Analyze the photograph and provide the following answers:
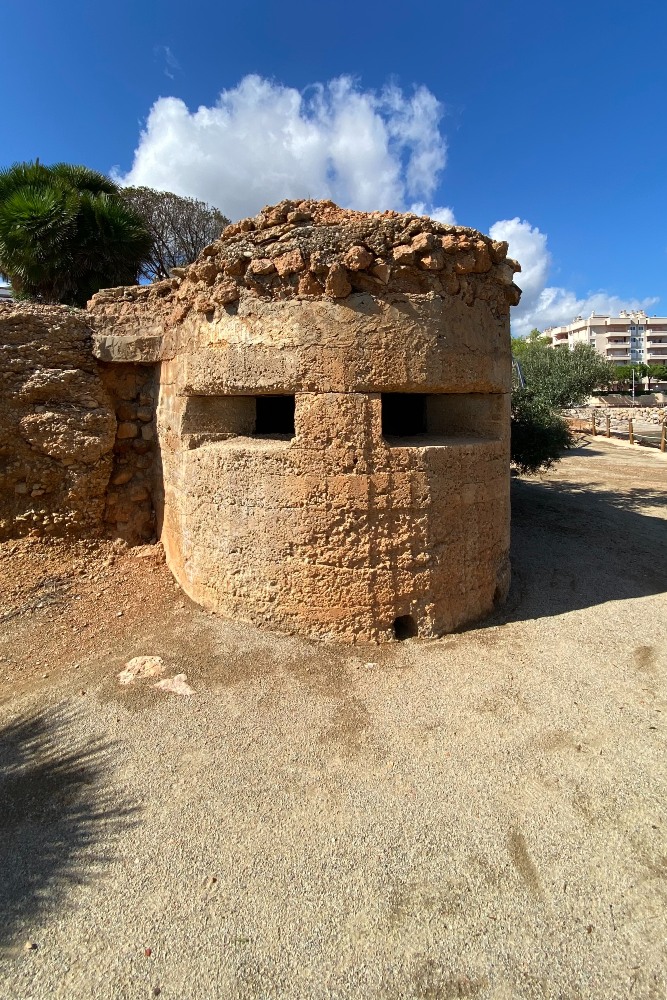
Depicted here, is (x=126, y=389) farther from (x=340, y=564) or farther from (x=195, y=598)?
(x=340, y=564)

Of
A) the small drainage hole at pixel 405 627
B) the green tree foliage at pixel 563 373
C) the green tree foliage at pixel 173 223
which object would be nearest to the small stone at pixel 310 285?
the small drainage hole at pixel 405 627

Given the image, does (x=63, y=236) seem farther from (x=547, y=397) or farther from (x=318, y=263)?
(x=547, y=397)

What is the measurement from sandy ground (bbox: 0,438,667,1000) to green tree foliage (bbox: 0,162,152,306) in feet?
20.6

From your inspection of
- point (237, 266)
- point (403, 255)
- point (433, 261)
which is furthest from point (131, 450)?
point (433, 261)

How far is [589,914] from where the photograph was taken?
8.12 feet

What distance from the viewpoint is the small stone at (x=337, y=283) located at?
432 centimetres

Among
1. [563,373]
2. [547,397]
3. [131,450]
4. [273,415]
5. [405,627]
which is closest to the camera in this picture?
[405,627]

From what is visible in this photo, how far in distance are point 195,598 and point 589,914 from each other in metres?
4.02

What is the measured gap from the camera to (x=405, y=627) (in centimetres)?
484

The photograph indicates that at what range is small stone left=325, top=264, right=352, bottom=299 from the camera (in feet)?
14.2

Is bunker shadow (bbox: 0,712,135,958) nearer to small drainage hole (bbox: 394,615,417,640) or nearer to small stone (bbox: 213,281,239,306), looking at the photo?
small drainage hole (bbox: 394,615,417,640)

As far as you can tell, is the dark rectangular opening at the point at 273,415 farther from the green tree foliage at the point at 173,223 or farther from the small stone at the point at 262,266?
the green tree foliage at the point at 173,223

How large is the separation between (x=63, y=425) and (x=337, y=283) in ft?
11.3

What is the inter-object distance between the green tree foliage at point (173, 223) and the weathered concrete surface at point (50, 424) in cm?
1113
